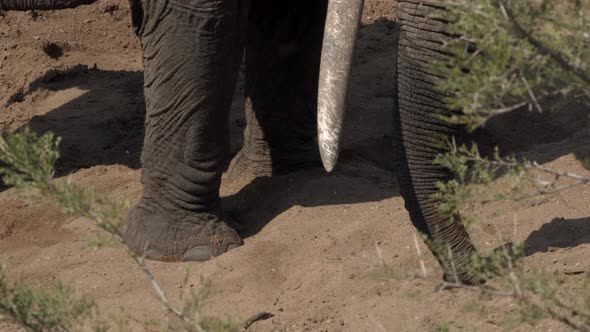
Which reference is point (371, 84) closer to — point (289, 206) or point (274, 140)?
point (274, 140)

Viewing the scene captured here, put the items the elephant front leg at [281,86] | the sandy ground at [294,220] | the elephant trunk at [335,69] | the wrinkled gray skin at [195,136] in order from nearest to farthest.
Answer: the elephant trunk at [335,69]
the wrinkled gray skin at [195,136]
the sandy ground at [294,220]
the elephant front leg at [281,86]

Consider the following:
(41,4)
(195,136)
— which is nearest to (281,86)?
(195,136)

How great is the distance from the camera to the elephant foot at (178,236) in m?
4.91

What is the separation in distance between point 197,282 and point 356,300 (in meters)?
0.76

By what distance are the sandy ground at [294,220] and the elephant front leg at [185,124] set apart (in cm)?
15

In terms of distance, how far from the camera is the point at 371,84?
22.5 ft

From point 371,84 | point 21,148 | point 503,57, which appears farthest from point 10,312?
point 371,84

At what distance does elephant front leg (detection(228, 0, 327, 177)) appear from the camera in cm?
560

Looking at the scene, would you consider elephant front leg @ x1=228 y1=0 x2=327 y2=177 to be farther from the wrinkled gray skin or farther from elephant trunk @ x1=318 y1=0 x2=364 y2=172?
elephant trunk @ x1=318 y1=0 x2=364 y2=172

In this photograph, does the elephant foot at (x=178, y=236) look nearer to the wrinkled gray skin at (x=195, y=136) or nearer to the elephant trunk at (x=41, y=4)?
the wrinkled gray skin at (x=195, y=136)

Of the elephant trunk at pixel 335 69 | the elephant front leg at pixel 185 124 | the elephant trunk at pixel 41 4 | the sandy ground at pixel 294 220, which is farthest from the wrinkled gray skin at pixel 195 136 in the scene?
the elephant trunk at pixel 41 4

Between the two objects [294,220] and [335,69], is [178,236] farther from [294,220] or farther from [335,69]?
[335,69]

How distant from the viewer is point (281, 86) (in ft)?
18.7

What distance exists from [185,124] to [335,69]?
3.95ft
